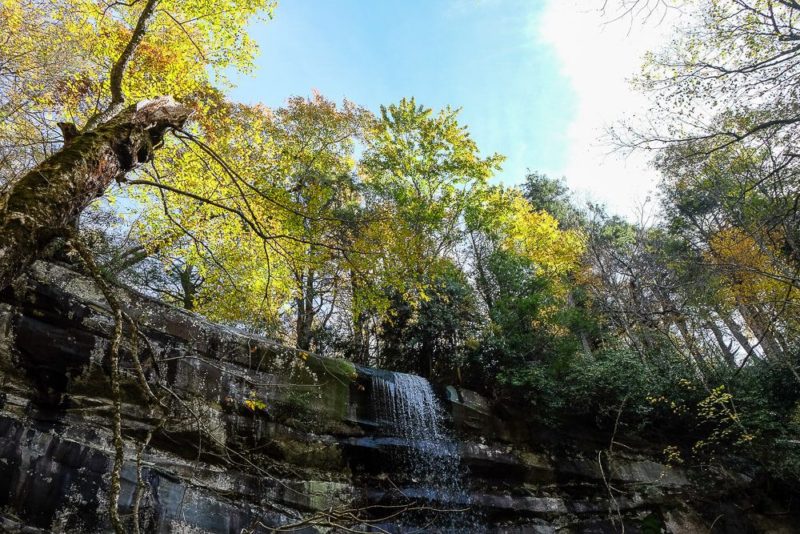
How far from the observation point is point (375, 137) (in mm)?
15586

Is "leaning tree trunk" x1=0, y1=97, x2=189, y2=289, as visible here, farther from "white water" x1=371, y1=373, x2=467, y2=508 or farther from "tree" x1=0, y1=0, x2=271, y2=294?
"white water" x1=371, y1=373, x2=467, y2=508

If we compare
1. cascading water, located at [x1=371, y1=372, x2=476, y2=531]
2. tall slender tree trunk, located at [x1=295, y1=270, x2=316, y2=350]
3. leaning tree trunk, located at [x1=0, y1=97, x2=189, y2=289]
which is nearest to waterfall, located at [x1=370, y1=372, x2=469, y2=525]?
cascading water, located at [x1=371, y1=372, x2=476, y2=531]

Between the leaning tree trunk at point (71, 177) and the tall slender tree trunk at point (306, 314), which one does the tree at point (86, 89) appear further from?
the tall slender tree trunk at point (306, 314)

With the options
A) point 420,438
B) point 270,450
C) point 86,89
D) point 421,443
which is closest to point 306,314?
point 420,438

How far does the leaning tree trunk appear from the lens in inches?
86.7

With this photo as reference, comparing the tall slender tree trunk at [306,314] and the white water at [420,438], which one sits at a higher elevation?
the tall slender tree trunk at [306,314]

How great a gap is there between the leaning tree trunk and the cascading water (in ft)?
23.6

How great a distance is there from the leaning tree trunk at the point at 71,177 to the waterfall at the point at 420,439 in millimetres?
7203

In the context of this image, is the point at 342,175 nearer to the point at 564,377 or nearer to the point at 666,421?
the point at 564,377

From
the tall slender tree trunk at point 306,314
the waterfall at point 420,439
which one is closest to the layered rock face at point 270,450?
the waterfall at point 420,439

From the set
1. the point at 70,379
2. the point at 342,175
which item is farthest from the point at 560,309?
the point at 70,379

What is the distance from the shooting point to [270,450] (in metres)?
7.48

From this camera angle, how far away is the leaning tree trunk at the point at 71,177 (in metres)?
2.20

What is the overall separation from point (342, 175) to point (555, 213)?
36.4 feet
